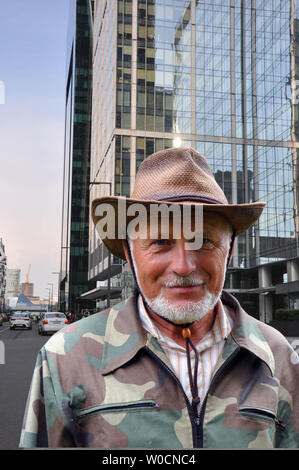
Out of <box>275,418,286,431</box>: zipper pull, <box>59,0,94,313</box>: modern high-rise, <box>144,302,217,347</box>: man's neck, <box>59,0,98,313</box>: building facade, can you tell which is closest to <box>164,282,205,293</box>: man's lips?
<box>144,302,217,347</box>: man's neck

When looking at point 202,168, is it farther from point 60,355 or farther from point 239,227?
point 60,355

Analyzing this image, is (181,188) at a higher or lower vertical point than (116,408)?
higher

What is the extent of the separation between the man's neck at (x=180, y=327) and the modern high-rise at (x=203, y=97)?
50.4 meters

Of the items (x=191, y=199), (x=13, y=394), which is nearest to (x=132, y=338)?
(x=191, y=199)

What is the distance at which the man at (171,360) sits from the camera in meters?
1.59

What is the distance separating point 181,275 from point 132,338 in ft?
1.00

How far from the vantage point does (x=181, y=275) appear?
1633mm

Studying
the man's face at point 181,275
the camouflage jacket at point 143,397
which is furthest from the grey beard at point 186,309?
the camouflage jacket at point 143,397

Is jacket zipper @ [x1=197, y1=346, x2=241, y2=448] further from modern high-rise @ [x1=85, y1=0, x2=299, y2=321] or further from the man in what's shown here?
modern high-rise @ [x1=85, y1=0, x2=299, y2=321]

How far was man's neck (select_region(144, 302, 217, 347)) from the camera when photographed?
68.3 inches

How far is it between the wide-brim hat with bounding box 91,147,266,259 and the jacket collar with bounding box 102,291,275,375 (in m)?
0.36

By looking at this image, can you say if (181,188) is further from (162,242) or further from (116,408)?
(116,408)

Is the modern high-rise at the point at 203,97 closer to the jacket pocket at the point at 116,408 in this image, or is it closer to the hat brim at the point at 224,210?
the hat brim at the point at 224,210
